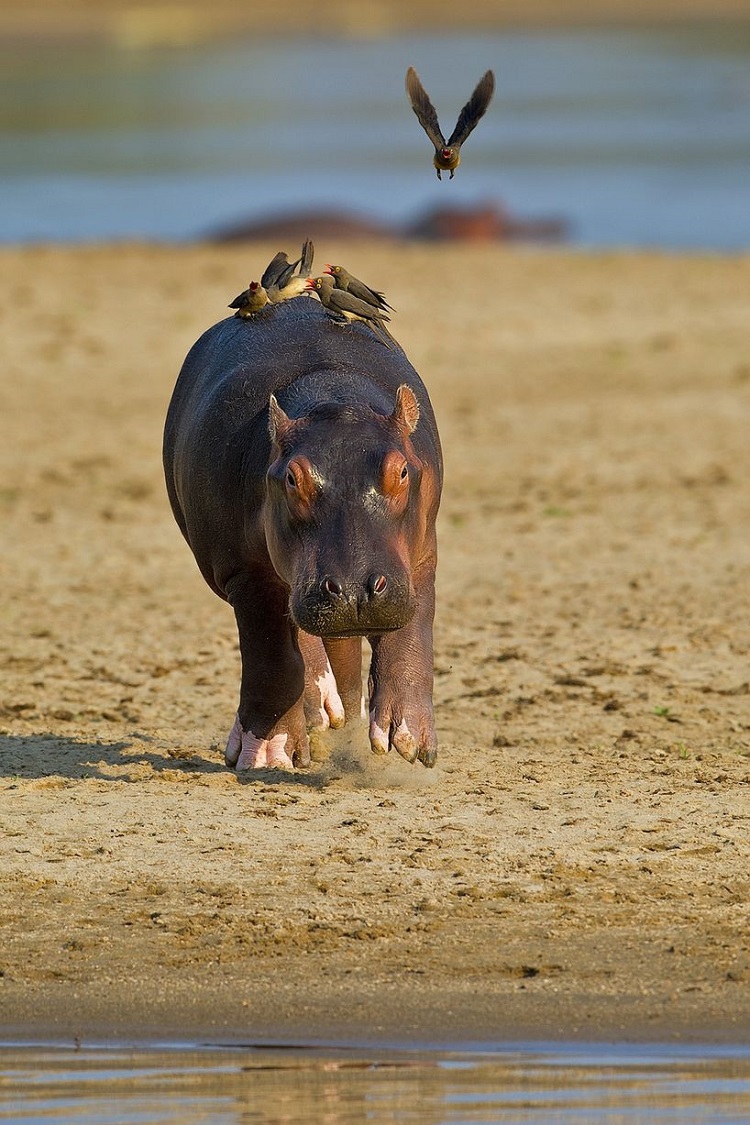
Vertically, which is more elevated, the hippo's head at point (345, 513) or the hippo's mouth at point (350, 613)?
the hippo's head at point (345, 513)

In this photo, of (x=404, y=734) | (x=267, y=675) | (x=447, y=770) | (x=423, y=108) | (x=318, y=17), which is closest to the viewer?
(x=404, y=734)

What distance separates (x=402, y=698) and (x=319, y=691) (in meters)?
0.61

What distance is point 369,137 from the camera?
108 ft

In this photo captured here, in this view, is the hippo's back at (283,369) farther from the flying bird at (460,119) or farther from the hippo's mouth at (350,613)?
the hippo's mouth at (350,613)

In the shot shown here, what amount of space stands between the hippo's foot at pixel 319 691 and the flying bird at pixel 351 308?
913mm

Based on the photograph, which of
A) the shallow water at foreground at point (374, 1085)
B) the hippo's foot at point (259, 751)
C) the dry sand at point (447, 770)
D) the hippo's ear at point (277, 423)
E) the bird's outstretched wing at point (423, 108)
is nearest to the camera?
the shallow water at foreground at point (374, 1085)

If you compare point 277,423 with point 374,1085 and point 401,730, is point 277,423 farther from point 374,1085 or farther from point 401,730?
point 374,1085

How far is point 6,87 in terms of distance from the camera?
41500 millimetres

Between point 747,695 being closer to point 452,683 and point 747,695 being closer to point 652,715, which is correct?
point 652,715

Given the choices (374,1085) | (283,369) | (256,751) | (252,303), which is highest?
(252,303)

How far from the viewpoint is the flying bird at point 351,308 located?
20.4 ft

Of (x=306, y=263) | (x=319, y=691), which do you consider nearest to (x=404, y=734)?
(x=319, y=691)

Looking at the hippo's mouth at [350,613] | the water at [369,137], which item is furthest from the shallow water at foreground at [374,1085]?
the water at [369,137]

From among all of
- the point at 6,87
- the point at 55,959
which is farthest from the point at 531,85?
the point at 55,959
